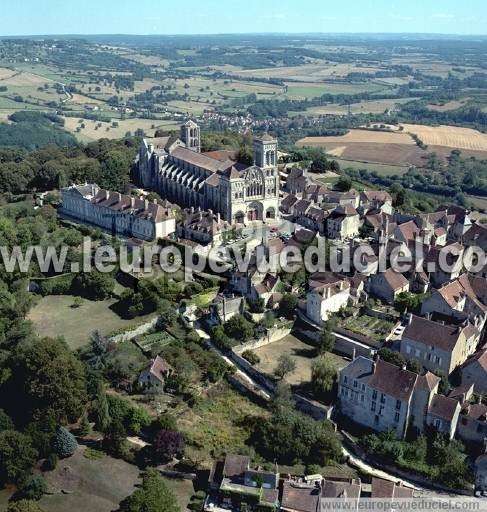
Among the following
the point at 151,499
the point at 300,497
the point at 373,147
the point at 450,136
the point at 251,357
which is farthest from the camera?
the point at 450,136

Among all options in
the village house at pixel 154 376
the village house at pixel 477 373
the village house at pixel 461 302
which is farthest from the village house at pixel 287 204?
the village house at pixel 477 373

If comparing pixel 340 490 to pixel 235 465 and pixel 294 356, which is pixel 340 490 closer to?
pixel 235 465

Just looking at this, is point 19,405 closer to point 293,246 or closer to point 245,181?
point 293,246

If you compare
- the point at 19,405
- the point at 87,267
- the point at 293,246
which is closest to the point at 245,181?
the point at 293,246

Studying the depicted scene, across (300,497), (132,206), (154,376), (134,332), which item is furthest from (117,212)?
(300,497)

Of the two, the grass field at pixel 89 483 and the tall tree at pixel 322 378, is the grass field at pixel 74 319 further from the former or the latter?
the tall tree at pixel 322 378

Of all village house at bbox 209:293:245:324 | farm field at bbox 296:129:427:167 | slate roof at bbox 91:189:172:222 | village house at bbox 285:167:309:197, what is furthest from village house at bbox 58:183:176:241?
farm field at bbox 296:129:427:167
